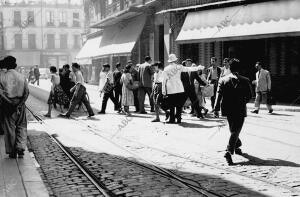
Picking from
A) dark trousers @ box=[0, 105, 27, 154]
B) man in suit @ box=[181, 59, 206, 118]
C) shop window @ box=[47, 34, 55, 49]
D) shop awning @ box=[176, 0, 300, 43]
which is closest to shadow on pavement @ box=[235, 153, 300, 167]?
dark trousers @ box=[0, 105, 27, 154]

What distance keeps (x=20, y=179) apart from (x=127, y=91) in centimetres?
933

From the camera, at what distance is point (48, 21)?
7256 cm

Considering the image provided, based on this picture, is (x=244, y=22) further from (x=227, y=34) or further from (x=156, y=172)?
(x=156, y=172)

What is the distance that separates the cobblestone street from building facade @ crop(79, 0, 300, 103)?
13.9 ft

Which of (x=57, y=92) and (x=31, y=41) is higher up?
(x=31, y=41)

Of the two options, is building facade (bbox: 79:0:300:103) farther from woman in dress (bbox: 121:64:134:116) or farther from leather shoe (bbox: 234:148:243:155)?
leather shoe (bbox: 234:148:243:155)

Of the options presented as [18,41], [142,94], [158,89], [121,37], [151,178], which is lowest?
[151,178]

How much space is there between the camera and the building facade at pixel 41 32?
69.6 m

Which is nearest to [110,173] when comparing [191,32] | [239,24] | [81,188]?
[81,188]

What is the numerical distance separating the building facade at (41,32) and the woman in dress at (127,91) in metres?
55.9

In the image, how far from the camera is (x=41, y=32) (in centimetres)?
7119

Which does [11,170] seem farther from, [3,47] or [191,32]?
[3,47]

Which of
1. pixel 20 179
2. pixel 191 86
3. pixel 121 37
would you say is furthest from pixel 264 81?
pixel 121 37

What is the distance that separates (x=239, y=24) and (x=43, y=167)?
12.7 meters
